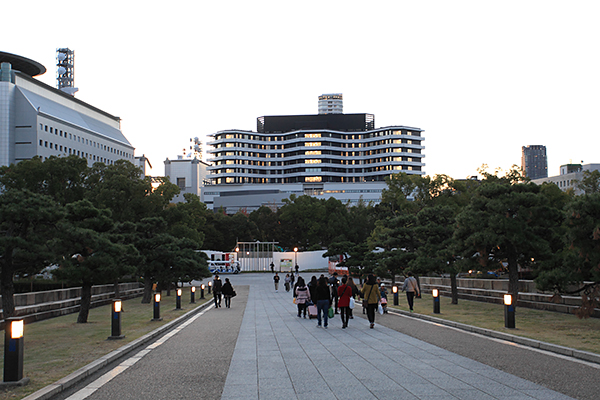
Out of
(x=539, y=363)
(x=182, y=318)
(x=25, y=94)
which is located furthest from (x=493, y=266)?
(x=25, y=94)

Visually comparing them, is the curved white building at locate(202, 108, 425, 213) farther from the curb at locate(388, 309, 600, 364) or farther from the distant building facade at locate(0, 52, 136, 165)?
the curb at locate(388, 309, 600, 364)

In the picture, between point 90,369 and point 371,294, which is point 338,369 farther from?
point 371,294

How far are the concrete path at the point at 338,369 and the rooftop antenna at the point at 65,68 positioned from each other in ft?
447

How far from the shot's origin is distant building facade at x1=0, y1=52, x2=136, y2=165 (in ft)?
290

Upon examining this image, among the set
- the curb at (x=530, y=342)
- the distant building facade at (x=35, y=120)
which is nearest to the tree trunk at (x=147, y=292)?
the curb at (x=530, y=342)

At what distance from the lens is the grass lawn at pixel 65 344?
911 cm

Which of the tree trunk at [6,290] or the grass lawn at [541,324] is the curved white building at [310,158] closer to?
the grass lawn at [541,324]

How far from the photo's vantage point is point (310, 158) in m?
160

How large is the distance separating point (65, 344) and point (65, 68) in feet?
451

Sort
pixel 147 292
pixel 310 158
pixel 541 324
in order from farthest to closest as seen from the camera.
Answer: pixel 310 158 < pixel 147 292 < pixel 541 324

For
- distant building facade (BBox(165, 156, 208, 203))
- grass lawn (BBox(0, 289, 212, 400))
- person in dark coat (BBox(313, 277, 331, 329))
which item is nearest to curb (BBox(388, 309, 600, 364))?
person in dark coat (BBox(313, 277, 331, 329))

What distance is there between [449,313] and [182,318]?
11345mm

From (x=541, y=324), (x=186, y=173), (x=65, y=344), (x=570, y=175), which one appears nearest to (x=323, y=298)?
(x=541, y=324)

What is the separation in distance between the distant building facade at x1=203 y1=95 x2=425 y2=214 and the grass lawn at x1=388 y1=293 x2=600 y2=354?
127 metres
